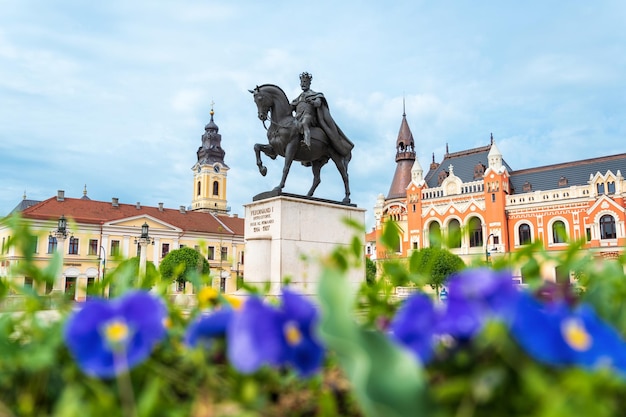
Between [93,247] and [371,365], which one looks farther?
[93,247]

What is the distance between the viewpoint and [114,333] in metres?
0.67

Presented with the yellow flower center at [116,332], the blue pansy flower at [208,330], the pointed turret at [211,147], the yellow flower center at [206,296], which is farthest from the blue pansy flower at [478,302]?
the pointed turret at [211,147]

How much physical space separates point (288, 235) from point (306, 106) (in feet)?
9.54

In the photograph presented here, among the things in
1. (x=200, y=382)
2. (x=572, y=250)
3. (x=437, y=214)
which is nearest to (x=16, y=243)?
(x=200, y=382)

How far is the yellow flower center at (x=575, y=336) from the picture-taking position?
23.1 inches

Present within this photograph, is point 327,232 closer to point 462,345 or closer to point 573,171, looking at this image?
point 462,345

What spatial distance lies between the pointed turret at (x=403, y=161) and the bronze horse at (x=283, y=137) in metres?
53.3

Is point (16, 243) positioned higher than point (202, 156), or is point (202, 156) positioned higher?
point (202, 156)

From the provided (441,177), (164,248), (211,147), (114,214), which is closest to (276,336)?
(164,248)

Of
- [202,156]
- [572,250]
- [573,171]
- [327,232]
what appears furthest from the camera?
[202,156]

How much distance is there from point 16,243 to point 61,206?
2027 inches

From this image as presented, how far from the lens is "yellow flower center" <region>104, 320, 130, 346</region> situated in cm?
66

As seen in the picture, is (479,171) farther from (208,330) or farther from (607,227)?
(208,330)

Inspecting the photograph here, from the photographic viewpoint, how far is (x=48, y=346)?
776 millimetres
